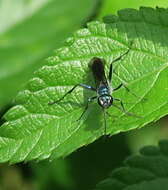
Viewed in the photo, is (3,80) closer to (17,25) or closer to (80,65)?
(17,25)

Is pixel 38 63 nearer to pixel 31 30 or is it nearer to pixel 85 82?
pixel 31 30

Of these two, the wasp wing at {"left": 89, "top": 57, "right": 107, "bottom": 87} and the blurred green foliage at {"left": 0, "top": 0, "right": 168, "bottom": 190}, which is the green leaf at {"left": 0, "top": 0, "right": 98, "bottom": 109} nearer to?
the blurred green foliage at {"left": 0, "top": 0, "right": 168, "bottom": 190}

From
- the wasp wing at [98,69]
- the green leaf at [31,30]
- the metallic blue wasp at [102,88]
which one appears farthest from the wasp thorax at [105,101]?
the green leaf at [31,30]

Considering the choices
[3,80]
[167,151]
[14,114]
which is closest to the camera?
[14,114]

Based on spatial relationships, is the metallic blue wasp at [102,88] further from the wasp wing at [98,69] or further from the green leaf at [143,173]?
the green leaf at [143,173]

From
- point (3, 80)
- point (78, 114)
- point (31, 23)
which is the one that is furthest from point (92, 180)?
point (78, 114)

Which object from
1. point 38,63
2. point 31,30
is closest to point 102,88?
point 38,63
